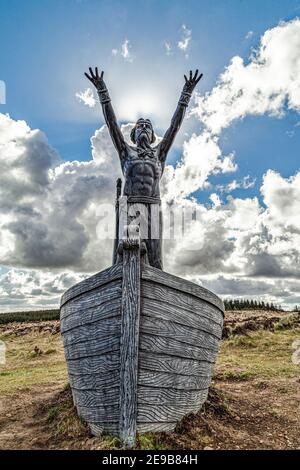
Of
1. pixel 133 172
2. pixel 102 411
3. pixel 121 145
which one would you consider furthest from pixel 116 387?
pixel 121 145

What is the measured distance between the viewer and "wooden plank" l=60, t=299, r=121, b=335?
16.8 ft

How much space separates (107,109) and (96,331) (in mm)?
4210

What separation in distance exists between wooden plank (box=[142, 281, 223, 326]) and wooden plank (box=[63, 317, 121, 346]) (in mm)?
553

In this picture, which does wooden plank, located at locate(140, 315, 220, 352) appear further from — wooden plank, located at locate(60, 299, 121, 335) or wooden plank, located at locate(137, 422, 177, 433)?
wooden plank, located at locate(137, 422, 177, 433)

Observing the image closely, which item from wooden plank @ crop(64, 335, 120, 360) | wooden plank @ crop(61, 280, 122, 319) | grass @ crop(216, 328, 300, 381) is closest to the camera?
wooden plank @ crop(64, 335, 120, 360)

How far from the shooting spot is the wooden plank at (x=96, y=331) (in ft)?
16.7

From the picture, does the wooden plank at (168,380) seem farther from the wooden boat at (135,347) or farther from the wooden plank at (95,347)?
the wooden plank at (95,347)

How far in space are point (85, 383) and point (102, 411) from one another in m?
0.57

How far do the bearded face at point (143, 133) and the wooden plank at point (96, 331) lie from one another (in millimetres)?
3657

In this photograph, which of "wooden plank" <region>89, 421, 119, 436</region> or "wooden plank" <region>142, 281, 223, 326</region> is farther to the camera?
"wooden plank" <region>142, 281, 223, 326</region>

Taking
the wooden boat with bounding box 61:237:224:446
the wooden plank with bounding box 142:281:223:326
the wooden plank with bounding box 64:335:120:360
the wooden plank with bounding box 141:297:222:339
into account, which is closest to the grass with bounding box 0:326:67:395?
the wooden plank with bounding box 64:335:120:360

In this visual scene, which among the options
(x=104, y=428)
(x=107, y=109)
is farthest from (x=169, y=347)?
(x=107, y=109)

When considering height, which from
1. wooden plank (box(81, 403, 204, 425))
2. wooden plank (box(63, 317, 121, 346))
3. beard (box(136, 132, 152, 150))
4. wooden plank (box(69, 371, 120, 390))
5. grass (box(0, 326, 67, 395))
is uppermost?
beard (box(136, 132, 152, 150))

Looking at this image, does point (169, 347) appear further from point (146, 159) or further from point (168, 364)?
point (146, 159)
